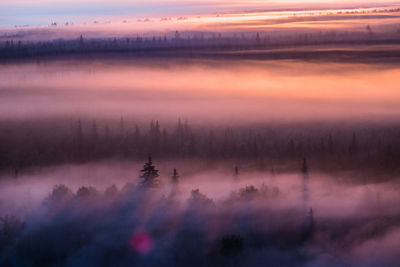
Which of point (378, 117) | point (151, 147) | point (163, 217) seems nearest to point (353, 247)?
point (163, 217)

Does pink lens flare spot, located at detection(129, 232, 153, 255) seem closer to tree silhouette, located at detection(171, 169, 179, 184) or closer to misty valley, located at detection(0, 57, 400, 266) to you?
misty valley, located at detection(0, 57, 400, 266)

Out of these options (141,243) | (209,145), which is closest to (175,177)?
(209,145)

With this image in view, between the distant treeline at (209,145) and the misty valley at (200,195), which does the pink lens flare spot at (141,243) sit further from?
the distant treeline at (209,145)

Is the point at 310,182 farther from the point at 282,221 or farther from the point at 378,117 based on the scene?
the point at 378,117

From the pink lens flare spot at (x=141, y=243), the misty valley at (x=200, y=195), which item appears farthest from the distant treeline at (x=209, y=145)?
the pink lens flare spot at (x=141, y=243)

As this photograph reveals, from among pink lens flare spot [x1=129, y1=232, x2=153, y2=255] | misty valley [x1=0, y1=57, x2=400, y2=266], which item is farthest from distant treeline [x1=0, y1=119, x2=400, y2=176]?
pink lens flare spot [x1=129, y1=232, x2=153, y2=255]
